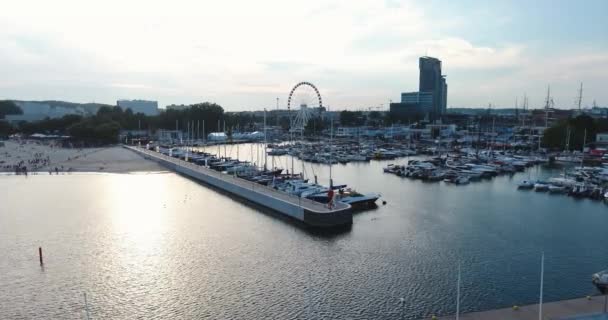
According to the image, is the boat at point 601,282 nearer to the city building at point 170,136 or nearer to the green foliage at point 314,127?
the city building at point 170,136

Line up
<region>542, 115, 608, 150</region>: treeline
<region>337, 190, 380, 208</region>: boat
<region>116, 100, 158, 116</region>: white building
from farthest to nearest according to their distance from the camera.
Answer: <region>116, 100, 158, 116</region>: white building → <region>542, 115, 608, 150</region>: treeline → <region>337, 190, 380, 208</region>: boat

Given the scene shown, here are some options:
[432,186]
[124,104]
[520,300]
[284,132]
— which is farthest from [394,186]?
[124,104]

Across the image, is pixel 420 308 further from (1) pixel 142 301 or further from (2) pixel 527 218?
(2) pixel 527 218

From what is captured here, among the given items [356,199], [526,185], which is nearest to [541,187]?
[526,185]

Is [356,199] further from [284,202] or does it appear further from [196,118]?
[196,118]

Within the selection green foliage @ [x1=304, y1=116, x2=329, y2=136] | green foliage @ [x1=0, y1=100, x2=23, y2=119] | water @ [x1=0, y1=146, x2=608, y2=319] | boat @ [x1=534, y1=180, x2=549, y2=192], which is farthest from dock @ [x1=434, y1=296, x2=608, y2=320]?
green foliage @ [x1=0, y1=100, x2=23, y2=119]

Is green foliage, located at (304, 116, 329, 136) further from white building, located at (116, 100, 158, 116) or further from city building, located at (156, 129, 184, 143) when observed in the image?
white building, located at (116, 100, 158, 116)
